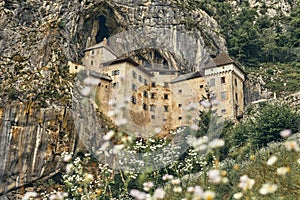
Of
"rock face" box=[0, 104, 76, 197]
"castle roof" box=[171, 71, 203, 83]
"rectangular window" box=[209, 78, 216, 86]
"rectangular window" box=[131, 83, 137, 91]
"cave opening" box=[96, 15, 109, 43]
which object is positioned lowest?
"rock face" box=[0, 104, 76, 197]

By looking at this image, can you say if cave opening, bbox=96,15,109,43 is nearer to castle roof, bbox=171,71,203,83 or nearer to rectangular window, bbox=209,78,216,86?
castle roof, bbox=171,71,203,83

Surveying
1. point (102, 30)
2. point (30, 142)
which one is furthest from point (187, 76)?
point (30, 142)

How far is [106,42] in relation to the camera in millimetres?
60188

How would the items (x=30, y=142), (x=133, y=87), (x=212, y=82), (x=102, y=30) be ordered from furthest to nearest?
1. (x=102, y=30)
2. (x=212, y=82)
3. (x=133, y=87)
4. (x=30, y=142)

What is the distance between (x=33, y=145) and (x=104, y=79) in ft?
45.9

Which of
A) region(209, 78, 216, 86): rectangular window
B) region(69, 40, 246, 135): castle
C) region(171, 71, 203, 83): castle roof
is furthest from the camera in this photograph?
region(171, 71, 203, 83): castle roof

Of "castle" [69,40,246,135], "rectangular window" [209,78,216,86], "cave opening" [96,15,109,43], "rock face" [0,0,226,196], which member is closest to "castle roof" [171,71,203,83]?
"castle" [69,40,246,135]

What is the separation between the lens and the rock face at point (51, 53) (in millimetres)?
43406

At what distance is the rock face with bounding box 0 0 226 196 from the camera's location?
43.4m

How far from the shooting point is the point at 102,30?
6334 centimetres

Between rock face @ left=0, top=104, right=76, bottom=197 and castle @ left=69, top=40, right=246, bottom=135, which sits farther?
castle @ left=69, top=40, right=246, bottom=135

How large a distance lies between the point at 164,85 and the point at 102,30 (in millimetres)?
12177

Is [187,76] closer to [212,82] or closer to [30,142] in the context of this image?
[212,82]

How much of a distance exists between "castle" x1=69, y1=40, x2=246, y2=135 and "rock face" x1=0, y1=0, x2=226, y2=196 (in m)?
2.69
